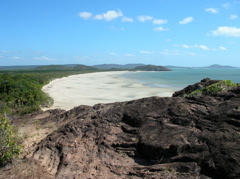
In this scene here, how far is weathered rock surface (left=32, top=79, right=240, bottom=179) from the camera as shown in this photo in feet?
21.4

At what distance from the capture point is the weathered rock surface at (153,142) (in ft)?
21.4

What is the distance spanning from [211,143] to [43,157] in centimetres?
496

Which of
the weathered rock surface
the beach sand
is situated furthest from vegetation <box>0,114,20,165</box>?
the beach sand

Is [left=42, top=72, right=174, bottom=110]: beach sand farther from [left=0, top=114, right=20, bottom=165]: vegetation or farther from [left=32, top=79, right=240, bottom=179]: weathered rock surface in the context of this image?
[left=0, top=114, right=20, bottom=165]: vegetation

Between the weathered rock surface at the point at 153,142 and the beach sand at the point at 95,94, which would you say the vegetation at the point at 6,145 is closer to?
the weathered rock surface at the point at 153,142

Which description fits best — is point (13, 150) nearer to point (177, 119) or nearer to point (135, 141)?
point (135, 141)

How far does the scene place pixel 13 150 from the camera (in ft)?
25.1

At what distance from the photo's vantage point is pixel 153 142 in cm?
746

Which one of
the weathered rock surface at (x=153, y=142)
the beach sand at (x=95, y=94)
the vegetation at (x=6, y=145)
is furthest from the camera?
the beach sand at (x=95, y=94)

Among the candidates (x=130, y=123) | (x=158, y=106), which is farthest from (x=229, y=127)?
(x=130, y=123)

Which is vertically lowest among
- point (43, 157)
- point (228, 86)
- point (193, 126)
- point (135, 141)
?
point (43, 157)

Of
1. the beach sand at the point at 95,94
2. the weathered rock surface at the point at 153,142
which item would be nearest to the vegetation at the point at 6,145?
the weathered rock surface at the point at 153,142

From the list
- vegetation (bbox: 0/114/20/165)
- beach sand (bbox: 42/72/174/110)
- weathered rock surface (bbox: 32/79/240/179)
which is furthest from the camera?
beach sand (bbox: 42/72/174/110)

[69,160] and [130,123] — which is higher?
[130,123]
